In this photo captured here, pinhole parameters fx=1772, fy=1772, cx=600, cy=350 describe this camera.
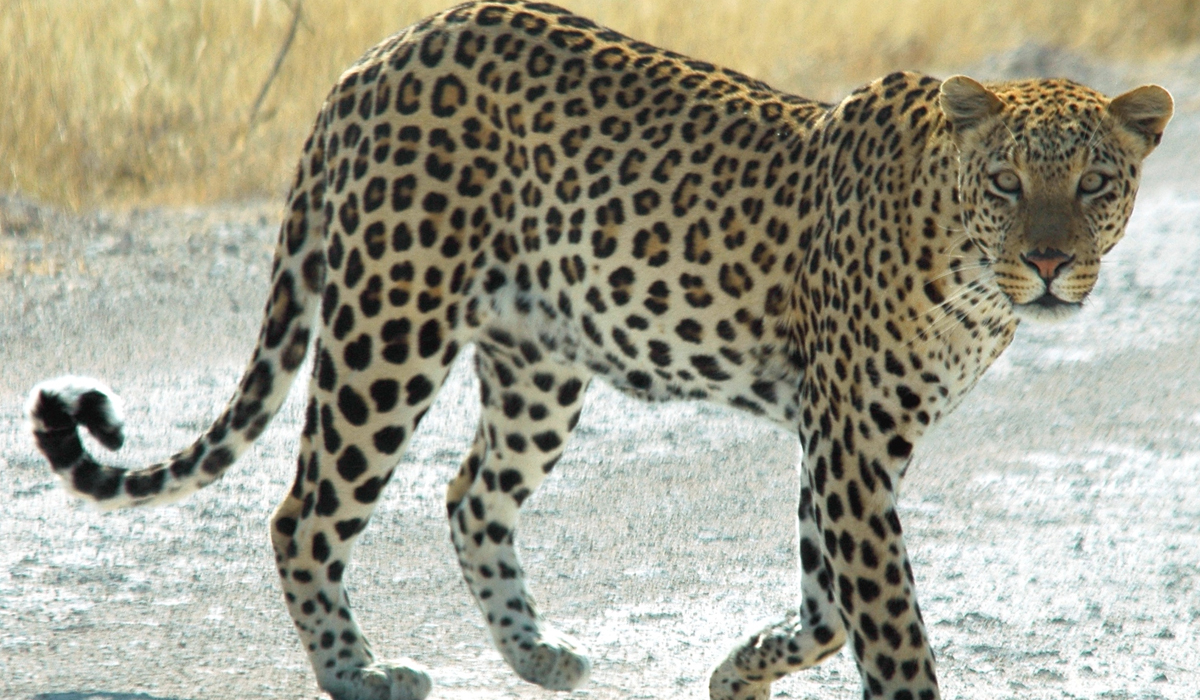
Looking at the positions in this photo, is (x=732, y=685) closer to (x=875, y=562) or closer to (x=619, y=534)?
(x=875, y=562)

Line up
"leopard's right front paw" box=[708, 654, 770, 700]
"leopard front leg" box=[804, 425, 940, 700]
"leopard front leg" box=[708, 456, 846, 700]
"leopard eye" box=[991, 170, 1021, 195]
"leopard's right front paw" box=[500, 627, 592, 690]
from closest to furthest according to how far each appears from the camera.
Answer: "leopard eye" box=[991, 170, 1021, 195] → "leopard front leg" box=[804, 425, 940, 700] → "leopard front leg" box=[708, 456, 846, 700] → "leopard's right front paw" box=[708, 654, 770, 700] → "leopard's right front paw" box=[500, 627, 592, 690]

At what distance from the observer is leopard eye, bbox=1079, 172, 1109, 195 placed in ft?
13.2

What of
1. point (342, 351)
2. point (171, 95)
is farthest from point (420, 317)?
point (171, 95)

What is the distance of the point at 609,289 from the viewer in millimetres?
4652

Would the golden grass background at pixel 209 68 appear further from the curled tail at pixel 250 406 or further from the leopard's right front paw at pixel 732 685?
the leopard's right front paw at pixel 732 685

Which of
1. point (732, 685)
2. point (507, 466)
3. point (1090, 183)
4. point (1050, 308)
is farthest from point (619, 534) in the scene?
point (1090, 183)

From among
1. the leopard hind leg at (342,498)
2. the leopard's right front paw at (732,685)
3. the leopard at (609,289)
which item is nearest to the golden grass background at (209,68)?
the leopard at (609,289)

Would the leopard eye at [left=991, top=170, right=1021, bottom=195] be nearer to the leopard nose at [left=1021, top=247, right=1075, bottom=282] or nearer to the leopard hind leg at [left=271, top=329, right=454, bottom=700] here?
the leopard nose at [left=1021, top=247, right=1075, bottom=282]

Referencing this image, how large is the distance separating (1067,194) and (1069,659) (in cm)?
173

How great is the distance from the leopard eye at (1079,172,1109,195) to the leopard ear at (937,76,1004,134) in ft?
0.87

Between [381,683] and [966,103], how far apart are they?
6.86 ft

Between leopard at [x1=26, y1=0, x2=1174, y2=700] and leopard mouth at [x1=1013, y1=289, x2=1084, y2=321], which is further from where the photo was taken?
leopard at [x1=26, y1=0, x2=1174, y2=700]

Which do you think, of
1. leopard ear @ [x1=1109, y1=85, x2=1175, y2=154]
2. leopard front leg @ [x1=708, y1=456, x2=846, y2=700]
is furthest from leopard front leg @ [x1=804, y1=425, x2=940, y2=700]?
leopard ear @ [x1=1109, y1=85, x2=1175, y2=154]

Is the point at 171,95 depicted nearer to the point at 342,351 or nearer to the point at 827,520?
the point at 342,351
